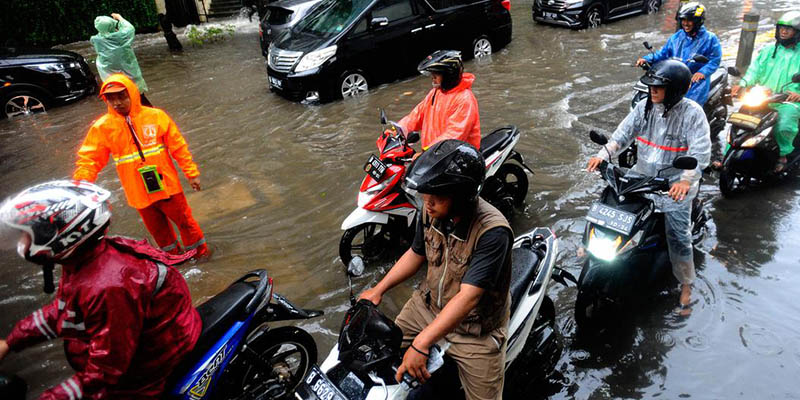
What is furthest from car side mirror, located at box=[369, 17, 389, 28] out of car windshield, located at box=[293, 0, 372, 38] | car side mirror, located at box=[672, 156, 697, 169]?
car side mirror, located at box=[672, 156, 697, 169]

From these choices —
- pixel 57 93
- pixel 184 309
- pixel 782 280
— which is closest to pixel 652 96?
pixel 782 280

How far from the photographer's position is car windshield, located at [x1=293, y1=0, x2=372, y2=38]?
9.29 m

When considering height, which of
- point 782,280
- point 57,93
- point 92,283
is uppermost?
point 92,283

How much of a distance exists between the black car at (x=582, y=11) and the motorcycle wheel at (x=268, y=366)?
1176cm

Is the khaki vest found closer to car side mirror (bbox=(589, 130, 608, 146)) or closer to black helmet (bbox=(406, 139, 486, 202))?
black helmet (bbox=(406, 139, 486, 202))

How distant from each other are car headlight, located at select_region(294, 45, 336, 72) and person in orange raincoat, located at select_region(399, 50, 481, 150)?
4851 millimetres

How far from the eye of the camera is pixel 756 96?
17.7 feet

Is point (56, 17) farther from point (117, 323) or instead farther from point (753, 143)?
point (753, 143)

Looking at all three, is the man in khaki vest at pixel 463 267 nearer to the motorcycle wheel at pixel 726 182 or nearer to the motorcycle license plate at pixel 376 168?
the motorcycle license plate at pixel 376 168

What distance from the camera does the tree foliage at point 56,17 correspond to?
645 inches

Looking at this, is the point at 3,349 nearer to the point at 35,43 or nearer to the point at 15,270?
the point at 15,270

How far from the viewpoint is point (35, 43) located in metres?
16.8

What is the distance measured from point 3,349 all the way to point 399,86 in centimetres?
824

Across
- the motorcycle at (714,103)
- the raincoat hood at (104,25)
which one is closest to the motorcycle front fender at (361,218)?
the motorcycle at (714,103)
